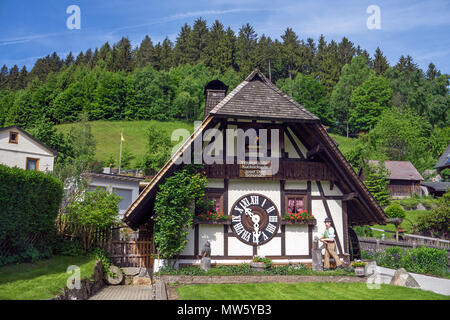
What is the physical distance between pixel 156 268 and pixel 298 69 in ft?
326

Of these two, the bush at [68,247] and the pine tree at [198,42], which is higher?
the pine tree at [198,42]

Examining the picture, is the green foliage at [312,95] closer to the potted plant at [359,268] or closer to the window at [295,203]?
the window at [295,203]

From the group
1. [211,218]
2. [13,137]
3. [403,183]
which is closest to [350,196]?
[211,218]

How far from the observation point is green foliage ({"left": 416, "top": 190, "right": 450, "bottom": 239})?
30547 mm

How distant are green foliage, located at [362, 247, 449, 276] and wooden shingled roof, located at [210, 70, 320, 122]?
9.99 m

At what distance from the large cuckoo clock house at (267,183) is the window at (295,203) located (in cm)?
4

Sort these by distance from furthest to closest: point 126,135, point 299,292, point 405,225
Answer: point 126,135, point 405,225, point 299,292

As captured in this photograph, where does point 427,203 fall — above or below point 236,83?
below

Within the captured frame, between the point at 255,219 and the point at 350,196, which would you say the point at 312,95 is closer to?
the point at 350,196

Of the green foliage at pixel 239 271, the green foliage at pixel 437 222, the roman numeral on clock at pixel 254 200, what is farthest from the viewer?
the green foliage at pixel 437 222

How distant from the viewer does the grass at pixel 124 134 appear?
68.1 metres

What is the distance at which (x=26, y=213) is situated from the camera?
491 inches

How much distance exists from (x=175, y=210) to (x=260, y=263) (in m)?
3.52

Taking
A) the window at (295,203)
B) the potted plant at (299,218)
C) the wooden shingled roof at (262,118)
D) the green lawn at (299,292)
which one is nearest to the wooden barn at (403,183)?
the wooden shingled roof at (262,118)
